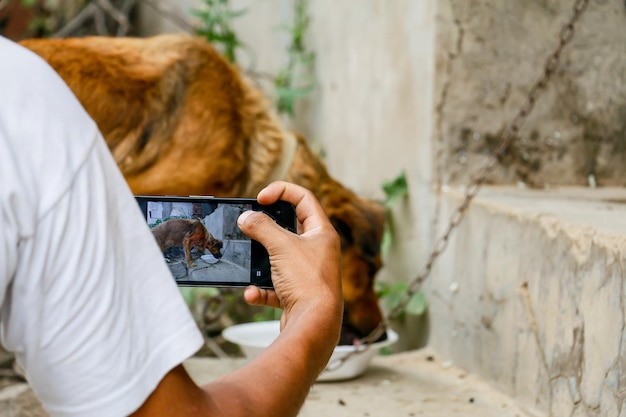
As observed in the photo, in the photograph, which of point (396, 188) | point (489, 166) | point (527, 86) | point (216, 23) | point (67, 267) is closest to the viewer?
point (67, 267)

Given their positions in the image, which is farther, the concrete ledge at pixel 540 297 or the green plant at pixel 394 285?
the green plant at pixel 394 285

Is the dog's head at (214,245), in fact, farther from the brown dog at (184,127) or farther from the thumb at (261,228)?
the brown dog at (184,127)

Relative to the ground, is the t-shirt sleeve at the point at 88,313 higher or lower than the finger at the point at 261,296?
higher

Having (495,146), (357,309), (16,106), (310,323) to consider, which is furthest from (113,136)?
(16,106)

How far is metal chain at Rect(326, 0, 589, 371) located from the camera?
10.5 feet

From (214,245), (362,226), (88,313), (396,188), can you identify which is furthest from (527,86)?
(88,313)

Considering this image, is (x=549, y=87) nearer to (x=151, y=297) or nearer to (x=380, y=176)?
(x=380, y=176)

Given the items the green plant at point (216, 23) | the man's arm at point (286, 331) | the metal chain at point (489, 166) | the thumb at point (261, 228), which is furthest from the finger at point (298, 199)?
the green plant at point (216, 23)

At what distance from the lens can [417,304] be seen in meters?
3.69

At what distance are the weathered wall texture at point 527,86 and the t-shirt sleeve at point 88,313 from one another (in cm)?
269

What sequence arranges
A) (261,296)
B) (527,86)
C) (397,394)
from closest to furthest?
(261,296), (397,394), (527,86)

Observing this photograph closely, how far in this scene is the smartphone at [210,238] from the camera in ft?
5.26

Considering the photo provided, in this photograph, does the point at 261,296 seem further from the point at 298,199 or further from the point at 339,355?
the point at 339,355

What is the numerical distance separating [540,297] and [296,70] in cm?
311
